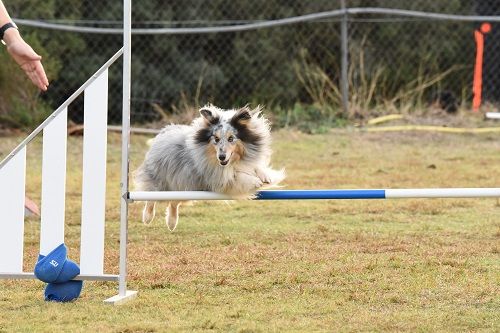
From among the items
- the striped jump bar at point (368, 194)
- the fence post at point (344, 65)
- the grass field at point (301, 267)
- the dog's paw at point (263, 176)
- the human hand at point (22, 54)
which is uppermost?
the fence post at point (344, 65)

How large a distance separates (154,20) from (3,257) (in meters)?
8.86

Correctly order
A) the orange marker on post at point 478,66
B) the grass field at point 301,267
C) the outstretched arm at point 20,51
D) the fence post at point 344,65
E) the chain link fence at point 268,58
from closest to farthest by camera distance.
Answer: the outstretched arm at point 20,51 → the grass field at point 301,267 → the fence post at point 344,65 → the chain link fence at point 268,58 → the orange marker on post at point 478,66

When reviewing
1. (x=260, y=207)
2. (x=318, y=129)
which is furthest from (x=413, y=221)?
(x=318, y=129)

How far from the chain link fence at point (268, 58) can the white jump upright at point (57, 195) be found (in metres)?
7.33

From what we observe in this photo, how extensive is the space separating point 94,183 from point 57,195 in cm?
16

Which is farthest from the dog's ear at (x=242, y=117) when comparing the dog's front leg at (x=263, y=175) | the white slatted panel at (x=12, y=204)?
the white slatted panel at (x=12, y=204)

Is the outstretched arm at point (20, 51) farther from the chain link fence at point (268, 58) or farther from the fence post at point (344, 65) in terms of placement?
the fence post at point (344, 65)

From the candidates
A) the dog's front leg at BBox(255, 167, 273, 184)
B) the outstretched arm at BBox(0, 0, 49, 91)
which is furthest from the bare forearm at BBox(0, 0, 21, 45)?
the dog's front leg at BBox(255, 167, 273, 184)

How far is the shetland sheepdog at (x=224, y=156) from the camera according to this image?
5086mm

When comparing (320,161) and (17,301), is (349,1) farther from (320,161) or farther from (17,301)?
(17,301)

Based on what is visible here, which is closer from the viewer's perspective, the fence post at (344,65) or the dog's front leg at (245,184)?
the dog's front leg at (245,184)

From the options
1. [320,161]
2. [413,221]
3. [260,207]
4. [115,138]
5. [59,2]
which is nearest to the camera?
[413,221]

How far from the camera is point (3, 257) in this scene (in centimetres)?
433

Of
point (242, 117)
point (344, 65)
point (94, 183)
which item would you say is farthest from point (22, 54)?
point (344, 65)
